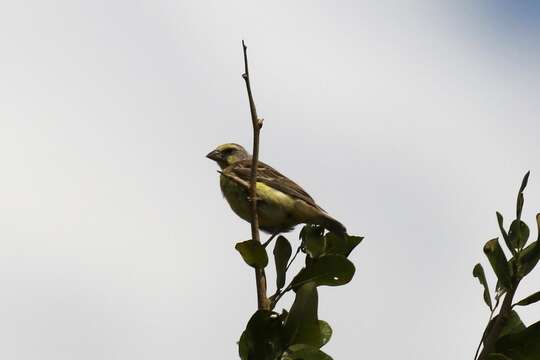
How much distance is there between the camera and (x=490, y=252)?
2.94m

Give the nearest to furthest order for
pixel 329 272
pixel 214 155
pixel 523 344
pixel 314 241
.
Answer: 1. pixel 523 344
2. pixel 329 272
3. pixel 314 241
4. pixel 214 155

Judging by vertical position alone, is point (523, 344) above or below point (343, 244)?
below

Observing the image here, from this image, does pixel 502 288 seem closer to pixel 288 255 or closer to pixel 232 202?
pixel 288 255

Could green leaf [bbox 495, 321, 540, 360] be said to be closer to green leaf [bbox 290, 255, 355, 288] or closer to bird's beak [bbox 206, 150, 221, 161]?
green leaf [bbox 290, 255, 355, 288]

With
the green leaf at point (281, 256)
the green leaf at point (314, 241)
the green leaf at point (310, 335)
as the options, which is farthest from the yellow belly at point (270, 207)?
the green leaf at point (310, 335)

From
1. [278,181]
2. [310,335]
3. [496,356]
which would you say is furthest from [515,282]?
[278,181]

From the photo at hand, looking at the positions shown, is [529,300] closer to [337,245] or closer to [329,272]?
[329,272]

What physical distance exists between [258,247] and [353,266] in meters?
0.39

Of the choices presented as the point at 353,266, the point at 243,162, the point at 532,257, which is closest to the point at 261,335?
the point at 353,266

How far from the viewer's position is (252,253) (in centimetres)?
315

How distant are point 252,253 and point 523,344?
3.06ft

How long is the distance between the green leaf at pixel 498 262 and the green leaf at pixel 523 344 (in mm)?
168

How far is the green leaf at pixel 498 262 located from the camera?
2859mm

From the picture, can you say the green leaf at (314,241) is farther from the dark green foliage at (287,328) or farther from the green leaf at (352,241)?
the dark green foliage at (287,328)
